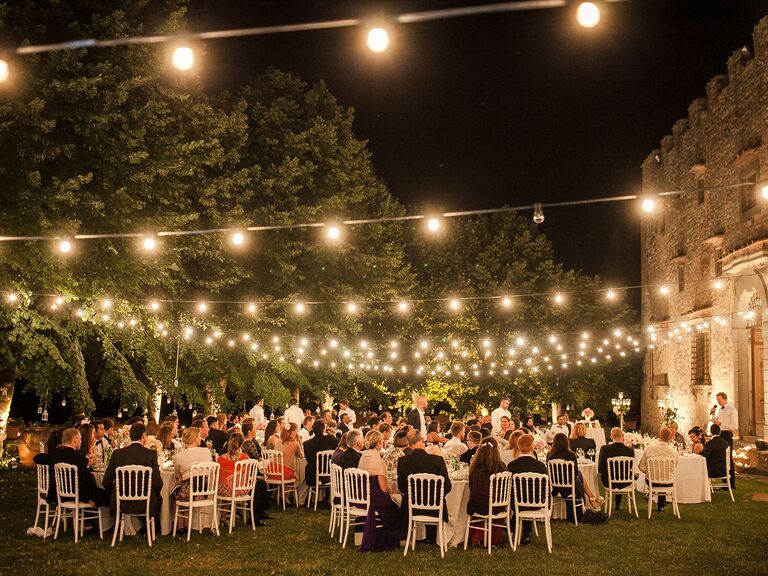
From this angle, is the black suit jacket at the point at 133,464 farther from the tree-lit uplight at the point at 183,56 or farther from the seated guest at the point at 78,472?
the tree-lit uplight at the point at 183,56

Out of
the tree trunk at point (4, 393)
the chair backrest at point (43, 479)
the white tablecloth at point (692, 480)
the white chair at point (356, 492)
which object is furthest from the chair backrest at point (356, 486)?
the tree trunk at point (4, 393)

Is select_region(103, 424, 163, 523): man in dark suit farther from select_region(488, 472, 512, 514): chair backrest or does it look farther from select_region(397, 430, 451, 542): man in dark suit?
select_region(488, 472, 512, 514): chair backrest

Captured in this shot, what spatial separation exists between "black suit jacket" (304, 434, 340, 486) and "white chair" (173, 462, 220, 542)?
2.41 metres

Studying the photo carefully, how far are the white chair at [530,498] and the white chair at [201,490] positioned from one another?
338 cm

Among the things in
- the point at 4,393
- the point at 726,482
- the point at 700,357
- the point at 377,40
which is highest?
the point at 377,40

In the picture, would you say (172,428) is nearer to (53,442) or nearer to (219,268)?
(53,442)

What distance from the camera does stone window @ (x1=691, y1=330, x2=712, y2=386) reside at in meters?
21.7

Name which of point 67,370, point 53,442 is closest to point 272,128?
point 67,370

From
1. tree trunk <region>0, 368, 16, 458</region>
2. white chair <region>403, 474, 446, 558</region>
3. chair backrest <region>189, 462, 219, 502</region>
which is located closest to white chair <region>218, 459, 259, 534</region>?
chair backrest <region>189, 462, 219, 502</region>

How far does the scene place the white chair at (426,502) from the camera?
26.0 ft

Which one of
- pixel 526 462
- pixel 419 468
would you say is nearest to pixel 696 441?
pixel 526 462

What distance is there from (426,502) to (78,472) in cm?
382

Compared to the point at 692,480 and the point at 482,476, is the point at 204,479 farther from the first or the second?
the point at 692,480

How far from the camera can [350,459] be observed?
9695 millimetres
